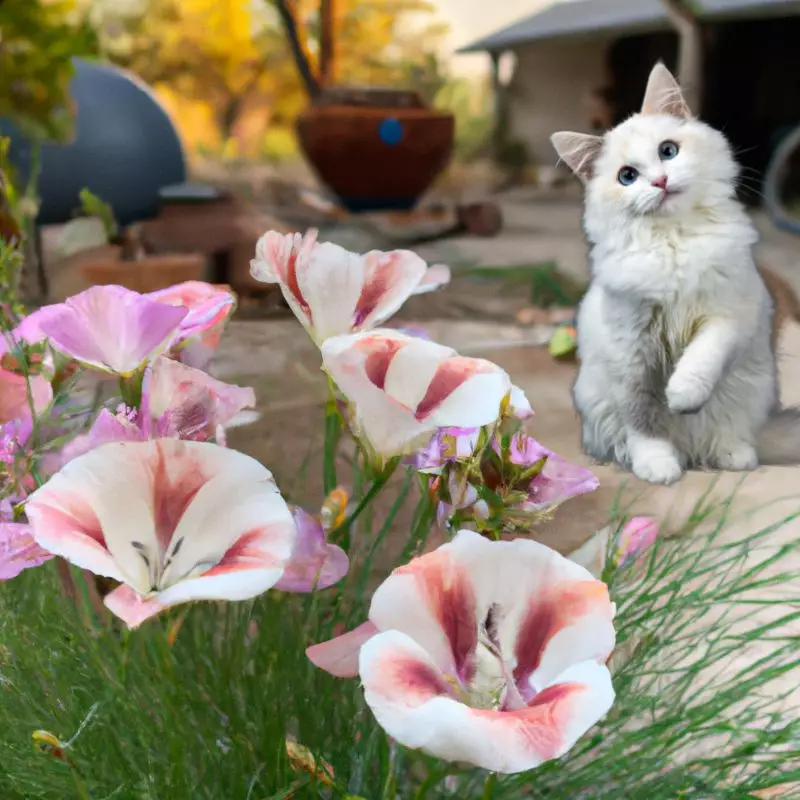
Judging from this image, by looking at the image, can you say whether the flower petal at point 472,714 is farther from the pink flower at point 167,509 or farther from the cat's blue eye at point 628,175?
the cat's blue eye at point 628,175

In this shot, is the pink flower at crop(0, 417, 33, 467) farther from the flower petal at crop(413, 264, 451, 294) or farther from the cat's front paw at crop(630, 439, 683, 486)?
the cat's front paw at crop(630, 439, 683, 486)

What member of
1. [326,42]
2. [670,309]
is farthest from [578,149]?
[326,42]

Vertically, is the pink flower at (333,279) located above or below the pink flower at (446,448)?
above

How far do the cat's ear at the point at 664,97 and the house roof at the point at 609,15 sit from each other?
2.31ft

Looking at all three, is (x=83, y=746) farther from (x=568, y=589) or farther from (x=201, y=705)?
(x=568, y=589)

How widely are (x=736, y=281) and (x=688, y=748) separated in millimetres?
314

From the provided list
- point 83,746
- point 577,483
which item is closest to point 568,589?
point 577,483

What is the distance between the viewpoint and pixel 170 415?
270 mm

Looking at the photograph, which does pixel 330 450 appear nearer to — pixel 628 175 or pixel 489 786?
pixel 489 786

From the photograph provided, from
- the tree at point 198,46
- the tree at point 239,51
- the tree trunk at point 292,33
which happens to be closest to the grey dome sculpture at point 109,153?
the tree trunk at point 292,33

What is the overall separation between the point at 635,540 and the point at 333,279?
154 millimetres

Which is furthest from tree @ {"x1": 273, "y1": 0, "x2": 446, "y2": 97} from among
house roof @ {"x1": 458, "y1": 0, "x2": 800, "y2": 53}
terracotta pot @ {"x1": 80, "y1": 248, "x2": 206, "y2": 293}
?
terracotta pot @ {"x1": 80, "y1": 248, "x2": 206, "y2": 293}

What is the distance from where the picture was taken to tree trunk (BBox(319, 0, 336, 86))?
92.7 inches

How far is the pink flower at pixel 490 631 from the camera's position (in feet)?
0.68
